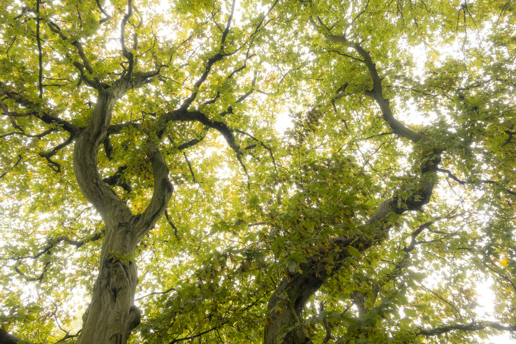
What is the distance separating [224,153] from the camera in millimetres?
9398

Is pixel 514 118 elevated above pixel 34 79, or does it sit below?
below

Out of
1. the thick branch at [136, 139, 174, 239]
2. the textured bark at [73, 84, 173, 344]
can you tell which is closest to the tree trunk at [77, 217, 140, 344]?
the textured bark at [73, 84, 173, 344]

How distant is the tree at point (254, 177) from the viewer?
2459 mm

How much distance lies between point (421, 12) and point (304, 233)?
7368 millimetres

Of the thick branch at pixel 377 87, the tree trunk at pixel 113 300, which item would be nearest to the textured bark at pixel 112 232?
the tree trunk at pixel 113 300

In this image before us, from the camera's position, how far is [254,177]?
4.15 metres

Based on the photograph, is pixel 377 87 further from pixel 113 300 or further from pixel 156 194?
pixel 113 300

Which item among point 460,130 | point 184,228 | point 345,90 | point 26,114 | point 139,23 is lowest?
point 460,130

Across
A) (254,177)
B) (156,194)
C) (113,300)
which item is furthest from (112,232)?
(254,177)

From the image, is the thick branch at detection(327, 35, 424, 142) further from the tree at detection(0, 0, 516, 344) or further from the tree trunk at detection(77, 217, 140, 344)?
the tree trunk at detection(77, 217, 140, 344)

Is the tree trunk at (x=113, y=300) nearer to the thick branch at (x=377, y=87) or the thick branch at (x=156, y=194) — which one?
the thick branch at (x=156, y=194)

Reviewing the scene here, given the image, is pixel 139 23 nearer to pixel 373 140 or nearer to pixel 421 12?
pixel 421 12

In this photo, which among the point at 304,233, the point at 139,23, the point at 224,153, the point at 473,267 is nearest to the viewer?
the point at 304,233

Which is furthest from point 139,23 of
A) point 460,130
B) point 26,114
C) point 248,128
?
point 460,130
